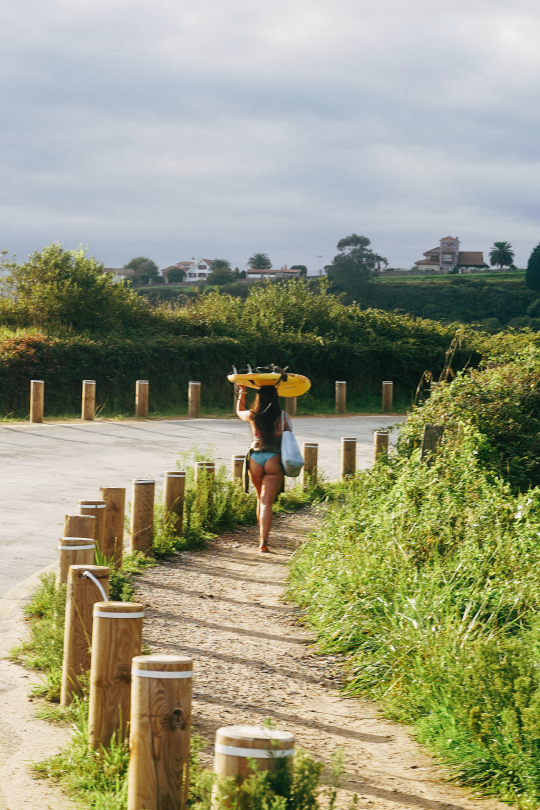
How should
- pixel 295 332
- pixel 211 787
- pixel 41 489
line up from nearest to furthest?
pixel 211 787, pixel 41 489, pixel 295 332

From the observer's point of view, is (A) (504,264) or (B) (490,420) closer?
(B) (490,420)

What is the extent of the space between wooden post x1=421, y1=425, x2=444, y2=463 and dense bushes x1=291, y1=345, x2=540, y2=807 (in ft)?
0.31

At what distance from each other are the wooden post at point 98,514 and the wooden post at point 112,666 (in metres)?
2.74

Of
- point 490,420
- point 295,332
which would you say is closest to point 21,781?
point 490,420

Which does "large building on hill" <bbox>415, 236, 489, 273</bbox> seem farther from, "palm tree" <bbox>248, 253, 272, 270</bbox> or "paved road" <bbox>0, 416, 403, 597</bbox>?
"paved road" <bbox>0, 416, 403, 597</bbox>

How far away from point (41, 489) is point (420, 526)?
20.0 feet

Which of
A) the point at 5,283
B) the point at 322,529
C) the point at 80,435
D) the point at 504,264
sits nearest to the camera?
the point at 322,529

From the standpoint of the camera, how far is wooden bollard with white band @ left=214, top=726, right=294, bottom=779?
8.45 ft

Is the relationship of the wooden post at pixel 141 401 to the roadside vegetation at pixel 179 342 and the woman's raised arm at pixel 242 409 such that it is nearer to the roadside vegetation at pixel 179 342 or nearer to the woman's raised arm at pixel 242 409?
the roadside vegetation at pixel 179 342

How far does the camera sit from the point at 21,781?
3633mm

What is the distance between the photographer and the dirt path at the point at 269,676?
385 centimetres

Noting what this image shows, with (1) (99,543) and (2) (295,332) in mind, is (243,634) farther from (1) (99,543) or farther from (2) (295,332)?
(2) (295,332)

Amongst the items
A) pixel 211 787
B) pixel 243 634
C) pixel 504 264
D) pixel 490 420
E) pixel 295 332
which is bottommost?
pixel 243 634

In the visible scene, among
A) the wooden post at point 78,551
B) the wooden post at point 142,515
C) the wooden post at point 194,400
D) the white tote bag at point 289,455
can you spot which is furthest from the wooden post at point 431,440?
the wooden post at point 194,400
